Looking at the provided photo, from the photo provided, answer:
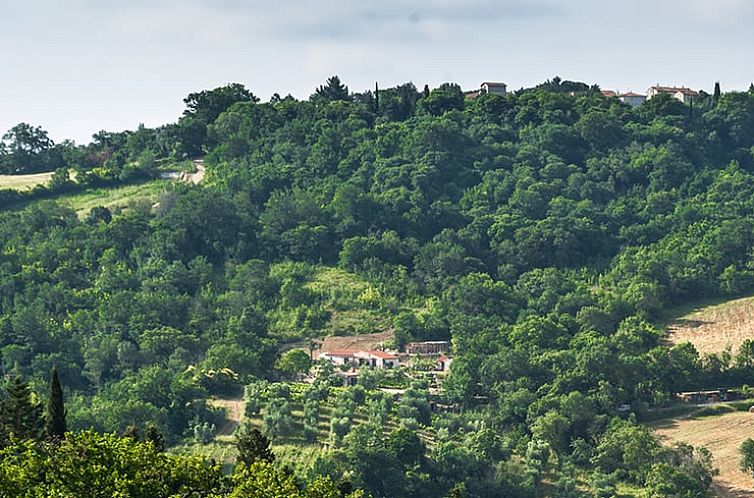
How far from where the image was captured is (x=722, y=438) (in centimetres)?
6456

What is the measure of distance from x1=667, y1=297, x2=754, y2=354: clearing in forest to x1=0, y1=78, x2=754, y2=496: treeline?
5.17 ft

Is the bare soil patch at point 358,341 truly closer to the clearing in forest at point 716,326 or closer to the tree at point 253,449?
the clearing in forest at point 716,326

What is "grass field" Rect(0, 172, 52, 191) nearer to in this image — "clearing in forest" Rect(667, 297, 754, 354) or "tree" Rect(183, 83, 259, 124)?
"tree" Rect(183, 83, 259, 124)

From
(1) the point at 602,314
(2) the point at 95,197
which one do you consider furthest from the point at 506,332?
(2) the point at 95,197

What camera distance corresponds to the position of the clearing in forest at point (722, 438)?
197 ft

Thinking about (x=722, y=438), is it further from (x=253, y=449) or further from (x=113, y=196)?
(x=113, y=196)

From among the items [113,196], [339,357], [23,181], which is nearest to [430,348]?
[339,357]

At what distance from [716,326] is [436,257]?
16.8 m

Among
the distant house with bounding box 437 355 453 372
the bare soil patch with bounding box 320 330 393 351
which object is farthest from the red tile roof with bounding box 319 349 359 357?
the distant house with bounding box 437 355 453 372

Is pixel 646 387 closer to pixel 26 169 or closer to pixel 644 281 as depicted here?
pixel 644 281

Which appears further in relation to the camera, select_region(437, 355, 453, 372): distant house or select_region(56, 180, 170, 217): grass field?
select_region(56, 180, 170, 217): grass field

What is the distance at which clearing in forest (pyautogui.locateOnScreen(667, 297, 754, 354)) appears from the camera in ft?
243

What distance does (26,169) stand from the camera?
343 ft

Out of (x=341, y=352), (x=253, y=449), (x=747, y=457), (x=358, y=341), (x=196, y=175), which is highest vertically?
(x=196, y=175)
